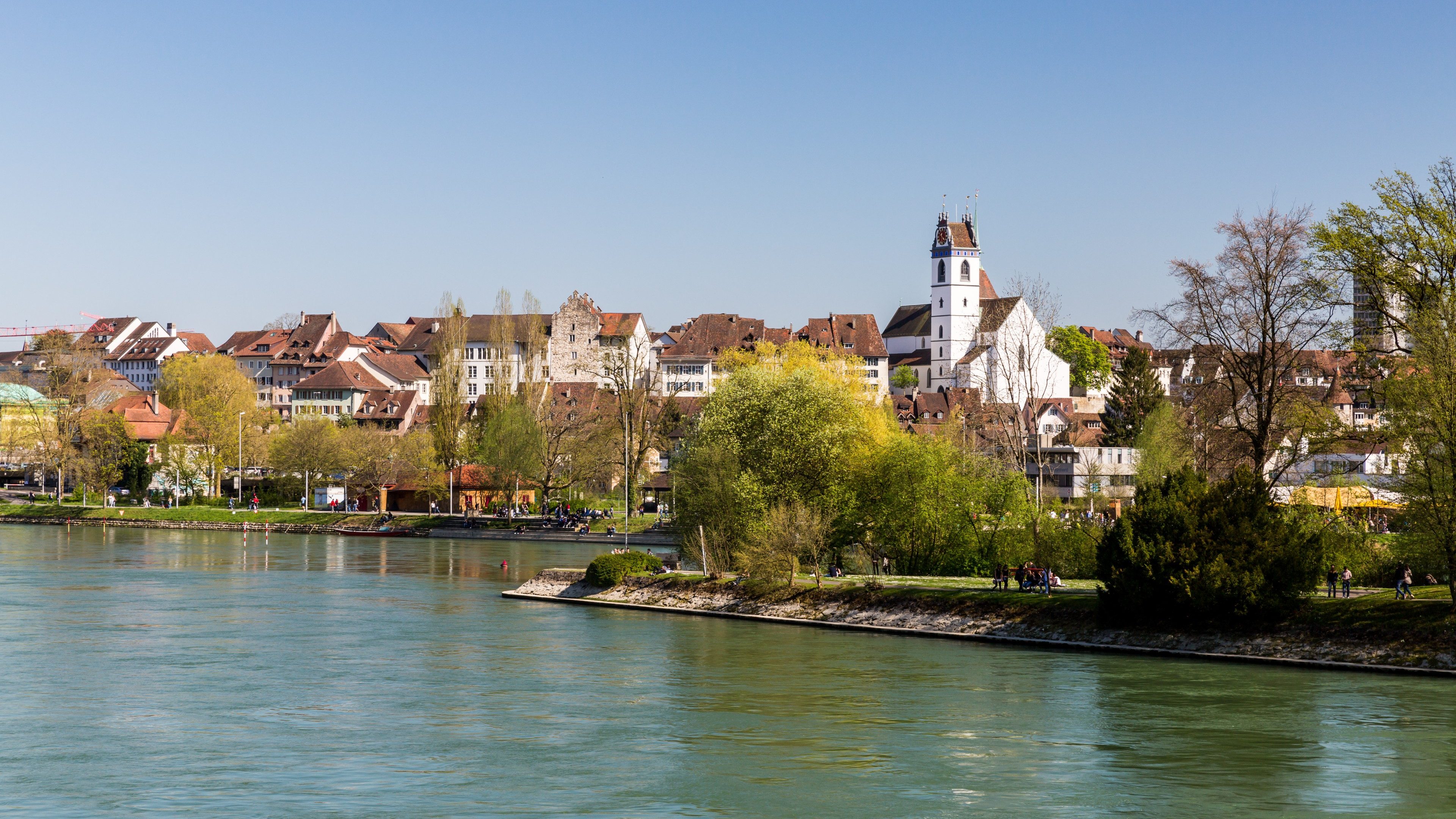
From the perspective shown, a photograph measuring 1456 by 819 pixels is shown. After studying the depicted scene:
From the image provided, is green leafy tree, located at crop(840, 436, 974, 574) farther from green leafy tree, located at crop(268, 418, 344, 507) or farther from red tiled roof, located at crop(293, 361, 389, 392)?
red tiled roof, located at crop(293, 361, 389, 392)

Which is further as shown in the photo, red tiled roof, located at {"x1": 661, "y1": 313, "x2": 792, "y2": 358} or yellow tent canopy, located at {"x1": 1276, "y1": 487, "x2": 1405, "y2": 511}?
red tiled roof, located at {"x1": 661, "y1": 313, "x2": 792, "y2": 358}

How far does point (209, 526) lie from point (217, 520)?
3.79 ft

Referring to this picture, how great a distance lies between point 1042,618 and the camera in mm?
49688

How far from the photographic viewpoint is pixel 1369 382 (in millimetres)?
52875

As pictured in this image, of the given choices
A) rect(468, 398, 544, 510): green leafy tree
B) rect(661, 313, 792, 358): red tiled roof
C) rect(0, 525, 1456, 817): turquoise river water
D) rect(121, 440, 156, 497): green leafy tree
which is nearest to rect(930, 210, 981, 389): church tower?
rect(661, 313, 792, 358): red tiled roof

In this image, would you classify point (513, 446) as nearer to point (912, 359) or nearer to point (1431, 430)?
point (1431, 430)

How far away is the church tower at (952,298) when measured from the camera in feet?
601

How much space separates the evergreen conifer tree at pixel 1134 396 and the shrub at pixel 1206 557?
59769mm

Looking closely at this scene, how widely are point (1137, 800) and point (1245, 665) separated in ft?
60.4

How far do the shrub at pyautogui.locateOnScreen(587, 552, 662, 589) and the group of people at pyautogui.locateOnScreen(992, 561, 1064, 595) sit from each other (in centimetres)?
1641

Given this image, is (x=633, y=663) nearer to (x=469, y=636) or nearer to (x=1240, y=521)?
(x=469, y=636)

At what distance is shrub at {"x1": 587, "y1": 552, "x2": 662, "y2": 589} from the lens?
6256cm

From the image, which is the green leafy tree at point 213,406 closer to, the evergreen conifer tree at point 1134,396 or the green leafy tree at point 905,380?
the evergreen conifer tree at point 1134,396

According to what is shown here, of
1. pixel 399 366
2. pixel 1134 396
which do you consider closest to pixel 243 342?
pixel 399 366
